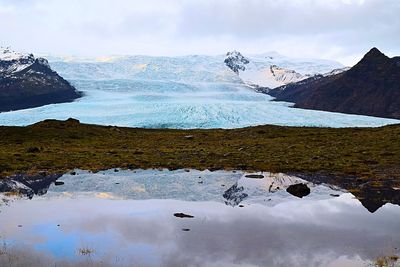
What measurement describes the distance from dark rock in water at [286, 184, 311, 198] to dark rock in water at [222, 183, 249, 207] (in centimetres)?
199

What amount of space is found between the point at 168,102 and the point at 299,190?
272ft

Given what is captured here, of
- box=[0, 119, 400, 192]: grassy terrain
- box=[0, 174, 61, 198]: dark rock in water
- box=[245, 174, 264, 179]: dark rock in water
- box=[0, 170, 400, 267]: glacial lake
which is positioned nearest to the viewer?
box=[0, 170, 400, 267]: glacial lake

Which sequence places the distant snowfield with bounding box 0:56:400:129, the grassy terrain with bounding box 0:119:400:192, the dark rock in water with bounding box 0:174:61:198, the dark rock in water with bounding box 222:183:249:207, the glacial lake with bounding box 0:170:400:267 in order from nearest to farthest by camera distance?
the glacial lake with bounding box 0:170:400:267, the dark rock in water with bounding box 222:183:249:207, the dark rock in water with bounding box 0:174:61:198, the grassy terrain with bounding box 0:119:400:192, the distant snowfield with bounding box 0:56:400:129

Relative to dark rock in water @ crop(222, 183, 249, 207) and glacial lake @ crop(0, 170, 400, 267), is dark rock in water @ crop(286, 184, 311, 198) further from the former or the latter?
dark rock in water @ crop(222, 183, 249, 207)

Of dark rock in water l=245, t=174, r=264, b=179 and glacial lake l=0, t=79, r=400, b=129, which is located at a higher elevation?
dark rock in water l=245, t=174, r=264, b=179

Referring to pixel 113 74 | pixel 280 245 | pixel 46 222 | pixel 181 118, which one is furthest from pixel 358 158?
pixel 113 74

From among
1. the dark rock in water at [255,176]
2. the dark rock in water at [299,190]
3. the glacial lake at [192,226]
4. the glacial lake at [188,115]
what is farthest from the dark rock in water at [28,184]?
the glacial lake at [188,115]

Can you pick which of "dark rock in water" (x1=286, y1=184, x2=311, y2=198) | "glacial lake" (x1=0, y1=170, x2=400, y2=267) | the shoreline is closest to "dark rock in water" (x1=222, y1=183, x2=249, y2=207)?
"glacial lake" (x1=0, y1=170, x2=400, y2=267)

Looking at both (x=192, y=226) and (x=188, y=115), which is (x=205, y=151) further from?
(x=188, y=115)

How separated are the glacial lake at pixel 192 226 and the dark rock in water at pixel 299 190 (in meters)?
0.36

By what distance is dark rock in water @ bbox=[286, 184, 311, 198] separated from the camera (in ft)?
65.1

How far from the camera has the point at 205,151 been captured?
35.5 m

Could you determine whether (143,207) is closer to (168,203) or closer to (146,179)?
(168,203)

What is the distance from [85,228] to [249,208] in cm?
603
